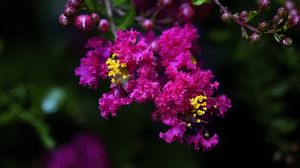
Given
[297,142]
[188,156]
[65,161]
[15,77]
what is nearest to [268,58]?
[297,142]

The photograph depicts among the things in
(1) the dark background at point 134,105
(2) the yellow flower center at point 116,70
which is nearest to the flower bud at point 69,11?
(2) the yellow flower center at point 116,70

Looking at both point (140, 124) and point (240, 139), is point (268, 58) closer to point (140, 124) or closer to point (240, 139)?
point (240, 139)

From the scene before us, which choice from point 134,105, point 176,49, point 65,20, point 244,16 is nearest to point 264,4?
point 244,16

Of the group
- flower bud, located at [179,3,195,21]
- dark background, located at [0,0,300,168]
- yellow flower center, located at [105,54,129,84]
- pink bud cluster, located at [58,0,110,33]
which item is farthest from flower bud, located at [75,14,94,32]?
dark background, located at [0,0,300,168]

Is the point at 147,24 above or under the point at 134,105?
above

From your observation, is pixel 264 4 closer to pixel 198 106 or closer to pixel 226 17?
pixel 226 17

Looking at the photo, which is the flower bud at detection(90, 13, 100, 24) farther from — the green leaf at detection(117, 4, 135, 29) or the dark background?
the dark background
